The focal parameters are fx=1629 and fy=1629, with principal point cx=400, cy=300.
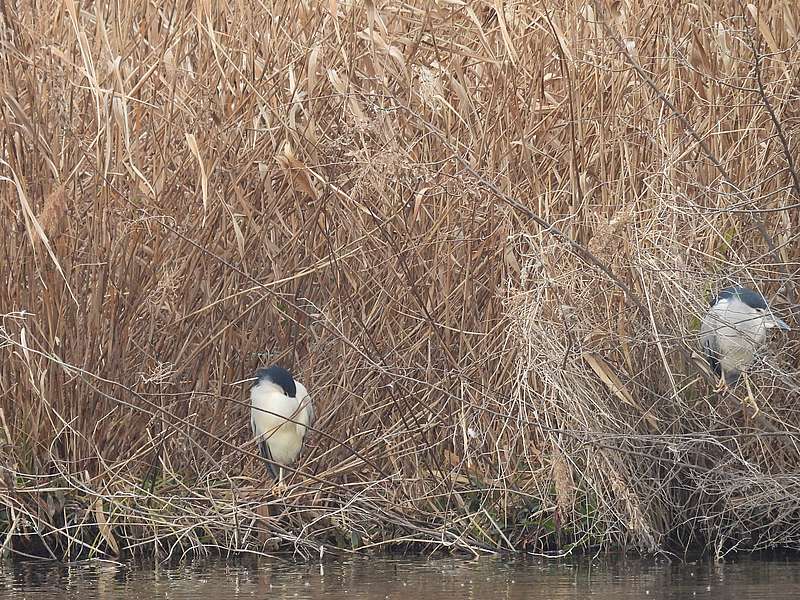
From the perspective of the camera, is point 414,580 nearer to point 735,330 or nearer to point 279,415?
point 279,415

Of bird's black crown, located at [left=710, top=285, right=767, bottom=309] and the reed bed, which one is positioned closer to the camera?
bird's black crown, located at [left=710, top=285, right=767, bottom=309]

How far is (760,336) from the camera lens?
5.20 m

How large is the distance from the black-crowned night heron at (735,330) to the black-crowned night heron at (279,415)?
4.44ft

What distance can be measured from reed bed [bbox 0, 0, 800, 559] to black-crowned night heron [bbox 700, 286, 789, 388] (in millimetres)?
70

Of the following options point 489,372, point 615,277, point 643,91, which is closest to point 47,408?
point 489,372

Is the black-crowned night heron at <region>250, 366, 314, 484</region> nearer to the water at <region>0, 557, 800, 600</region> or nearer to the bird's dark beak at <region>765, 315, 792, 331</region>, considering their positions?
the water at <region>0, 557, 800, 600</region>

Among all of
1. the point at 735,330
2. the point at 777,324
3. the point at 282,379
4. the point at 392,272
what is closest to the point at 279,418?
the point at 282,379

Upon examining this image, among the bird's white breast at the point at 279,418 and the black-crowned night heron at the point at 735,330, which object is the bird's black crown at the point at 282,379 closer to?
the bird's white breast at the point at 279,418

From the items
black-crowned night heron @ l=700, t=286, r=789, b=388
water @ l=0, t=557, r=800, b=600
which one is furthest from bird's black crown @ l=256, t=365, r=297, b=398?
black-crowned night heron @ l=700, t=286, r=789, b=388

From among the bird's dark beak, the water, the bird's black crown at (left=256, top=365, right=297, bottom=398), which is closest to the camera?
the water

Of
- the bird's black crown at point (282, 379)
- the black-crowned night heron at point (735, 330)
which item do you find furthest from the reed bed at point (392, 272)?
the bird's black crown at point (282, 379)

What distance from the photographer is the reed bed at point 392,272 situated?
5363 millimetres

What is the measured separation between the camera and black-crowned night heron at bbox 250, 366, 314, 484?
537cm

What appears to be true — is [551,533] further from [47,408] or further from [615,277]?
[47,408]
